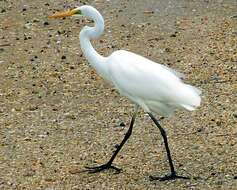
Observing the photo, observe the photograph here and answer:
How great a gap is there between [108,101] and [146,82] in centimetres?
225

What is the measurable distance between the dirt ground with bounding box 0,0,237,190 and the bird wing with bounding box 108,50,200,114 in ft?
2.25

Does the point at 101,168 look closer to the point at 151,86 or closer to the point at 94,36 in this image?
the point at 151,86

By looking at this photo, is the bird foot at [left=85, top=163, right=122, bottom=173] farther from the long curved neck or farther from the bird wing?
the long curved neck

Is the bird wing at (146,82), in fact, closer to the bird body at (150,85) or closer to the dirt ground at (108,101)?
the bird body at (150,85)

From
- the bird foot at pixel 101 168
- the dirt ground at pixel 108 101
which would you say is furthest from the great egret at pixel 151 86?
the dirt ground at pixel 108 101

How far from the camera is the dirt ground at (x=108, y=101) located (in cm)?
657

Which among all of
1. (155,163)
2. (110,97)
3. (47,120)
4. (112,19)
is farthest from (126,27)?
(155,163)

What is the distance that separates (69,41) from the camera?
36.6 ft

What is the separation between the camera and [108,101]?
8.62 meters

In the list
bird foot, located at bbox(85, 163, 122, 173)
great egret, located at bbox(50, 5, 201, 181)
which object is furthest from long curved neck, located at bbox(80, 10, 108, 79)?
bird foot, located at bbox(85, 163, 122, 173)

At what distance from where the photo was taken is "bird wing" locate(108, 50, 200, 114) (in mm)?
6324

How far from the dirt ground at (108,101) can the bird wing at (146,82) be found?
0.69 meters

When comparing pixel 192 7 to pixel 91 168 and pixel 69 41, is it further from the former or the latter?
pixel 91 168

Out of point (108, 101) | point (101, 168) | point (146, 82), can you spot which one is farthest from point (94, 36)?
point (108, 101)
